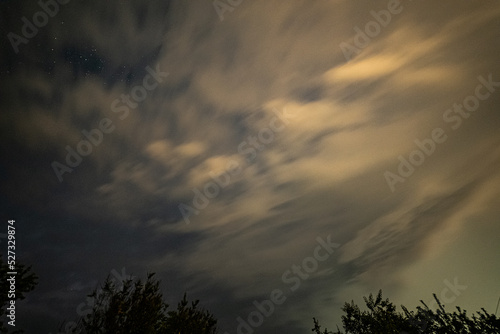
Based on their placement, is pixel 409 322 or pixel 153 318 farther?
pixel 409 322

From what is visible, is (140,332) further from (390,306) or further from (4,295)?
(390,306)

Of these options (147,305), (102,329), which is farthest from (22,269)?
(147,305)

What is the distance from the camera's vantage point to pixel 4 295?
14.0 metres

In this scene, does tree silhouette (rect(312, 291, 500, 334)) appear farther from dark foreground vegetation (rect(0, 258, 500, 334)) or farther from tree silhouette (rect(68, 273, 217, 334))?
tree silhouette (rect(68, 273, 217, 334))

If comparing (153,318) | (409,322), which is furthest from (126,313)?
(409,322)

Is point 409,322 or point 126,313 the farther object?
point 409,322

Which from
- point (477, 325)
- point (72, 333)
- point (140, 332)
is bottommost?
point (477, 325)

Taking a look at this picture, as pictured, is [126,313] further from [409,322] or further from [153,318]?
[409,322]

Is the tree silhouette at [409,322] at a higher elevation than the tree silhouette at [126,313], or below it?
below

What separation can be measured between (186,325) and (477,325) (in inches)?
920

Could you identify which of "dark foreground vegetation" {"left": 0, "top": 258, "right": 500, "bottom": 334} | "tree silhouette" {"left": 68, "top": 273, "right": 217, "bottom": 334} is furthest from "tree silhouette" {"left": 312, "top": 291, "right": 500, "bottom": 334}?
"tree silhouette" {"left": 68, "top": 273, "right": 217, "bottom": 334}

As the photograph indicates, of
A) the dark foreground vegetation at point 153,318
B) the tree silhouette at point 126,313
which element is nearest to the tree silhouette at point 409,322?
the dark foreground vegetation at point 153,318

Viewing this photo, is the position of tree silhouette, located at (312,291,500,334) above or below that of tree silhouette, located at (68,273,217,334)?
below

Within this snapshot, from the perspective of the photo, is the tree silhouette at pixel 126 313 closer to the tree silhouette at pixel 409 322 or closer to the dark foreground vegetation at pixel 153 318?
the dark foreground vegetation at pixel 153 318
